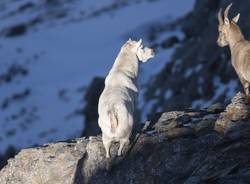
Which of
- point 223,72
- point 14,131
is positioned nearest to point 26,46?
point 14,131

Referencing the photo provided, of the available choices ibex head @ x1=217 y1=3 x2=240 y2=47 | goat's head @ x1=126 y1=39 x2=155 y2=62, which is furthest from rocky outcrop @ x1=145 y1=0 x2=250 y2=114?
goat's head @ x1=126 y1=39 x2=155 y2=62

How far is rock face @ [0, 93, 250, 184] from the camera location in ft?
36.9

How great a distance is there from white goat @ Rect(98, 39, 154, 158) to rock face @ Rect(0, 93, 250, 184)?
0.39 metres

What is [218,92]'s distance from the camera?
25625 mm

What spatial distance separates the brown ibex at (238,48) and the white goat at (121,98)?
154 centimetres

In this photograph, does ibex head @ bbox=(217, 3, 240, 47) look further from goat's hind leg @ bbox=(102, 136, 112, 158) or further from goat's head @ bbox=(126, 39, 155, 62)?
goat's hind leg @ bbox=(102, 136, 112, 158)

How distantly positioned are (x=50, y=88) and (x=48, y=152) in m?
27.3

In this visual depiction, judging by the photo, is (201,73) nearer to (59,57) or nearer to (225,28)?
(225,28)

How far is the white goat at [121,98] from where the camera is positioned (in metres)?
12.1

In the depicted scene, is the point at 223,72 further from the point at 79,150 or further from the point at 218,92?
the point at 79,150

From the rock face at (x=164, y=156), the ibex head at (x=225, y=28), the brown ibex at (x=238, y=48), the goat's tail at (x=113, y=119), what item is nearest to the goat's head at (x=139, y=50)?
the rock face at (x=164, y=156)

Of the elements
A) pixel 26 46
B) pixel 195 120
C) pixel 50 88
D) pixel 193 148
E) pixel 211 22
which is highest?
pixel 26 46

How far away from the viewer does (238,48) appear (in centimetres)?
1421

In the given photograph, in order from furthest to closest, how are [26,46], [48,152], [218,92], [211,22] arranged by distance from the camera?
[26,46] < [211,22] < [218,92] < [48,152]
